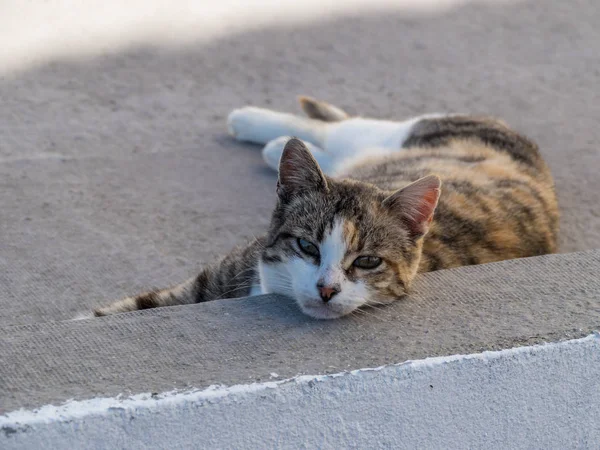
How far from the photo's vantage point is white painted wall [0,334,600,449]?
214cm

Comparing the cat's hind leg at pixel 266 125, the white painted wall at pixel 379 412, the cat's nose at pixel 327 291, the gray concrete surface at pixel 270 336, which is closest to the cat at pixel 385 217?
the cat's nose at pixel 327 291

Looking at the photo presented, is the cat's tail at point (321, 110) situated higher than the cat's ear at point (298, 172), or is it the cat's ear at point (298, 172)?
the cat's ear at point (298, 172)

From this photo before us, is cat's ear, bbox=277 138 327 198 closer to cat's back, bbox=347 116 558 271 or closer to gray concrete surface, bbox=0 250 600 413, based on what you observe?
gray concrete surface, bbox=0 250 600 413

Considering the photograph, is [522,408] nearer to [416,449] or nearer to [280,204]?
[416,449]

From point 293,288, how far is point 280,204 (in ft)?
1.20

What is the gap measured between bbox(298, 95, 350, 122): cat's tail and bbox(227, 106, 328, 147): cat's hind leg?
0.22 ft

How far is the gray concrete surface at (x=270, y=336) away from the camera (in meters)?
2.28

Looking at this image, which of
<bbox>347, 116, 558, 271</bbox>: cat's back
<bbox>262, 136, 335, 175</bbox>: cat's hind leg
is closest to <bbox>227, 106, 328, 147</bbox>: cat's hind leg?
<bbox>262, 136, 335, 175</bbox>: cat's hind leg

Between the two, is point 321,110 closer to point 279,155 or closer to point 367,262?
point 279,155

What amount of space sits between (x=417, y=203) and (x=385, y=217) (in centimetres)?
11

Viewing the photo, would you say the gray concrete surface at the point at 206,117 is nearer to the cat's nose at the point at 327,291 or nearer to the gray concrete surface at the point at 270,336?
the gray concrete surface at the point at 270,336

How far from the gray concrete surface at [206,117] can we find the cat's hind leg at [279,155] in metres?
0.08

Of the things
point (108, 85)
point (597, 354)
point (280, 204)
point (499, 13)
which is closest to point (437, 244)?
point (280, 204)

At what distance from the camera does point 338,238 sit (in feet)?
8.98
